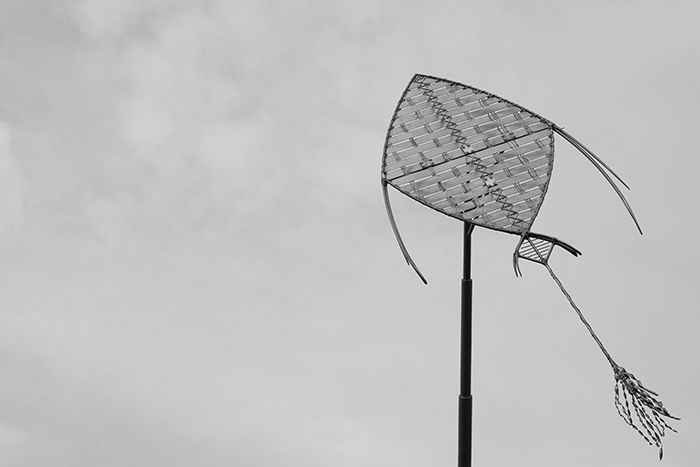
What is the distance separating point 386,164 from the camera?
6289 mm

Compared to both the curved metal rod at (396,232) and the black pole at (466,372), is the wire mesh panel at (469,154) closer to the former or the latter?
the curved metal rod at (396,232)

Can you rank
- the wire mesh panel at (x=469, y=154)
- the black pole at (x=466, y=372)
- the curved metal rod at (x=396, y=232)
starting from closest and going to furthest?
the curved metal rod at (x=396, y=232) → the wire mesh panel at (x=469, y=154) → the black pole at (x=466, y=372)

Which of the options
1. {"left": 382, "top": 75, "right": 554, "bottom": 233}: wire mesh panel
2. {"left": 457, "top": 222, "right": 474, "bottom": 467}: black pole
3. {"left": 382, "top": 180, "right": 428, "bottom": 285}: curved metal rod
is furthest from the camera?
{"left": 457, "top": 222, "right": 474, "bottom": 467}: black pole

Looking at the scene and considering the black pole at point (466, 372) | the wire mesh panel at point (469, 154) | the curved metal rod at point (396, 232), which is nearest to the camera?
the curved metal rod at point (396, 232)

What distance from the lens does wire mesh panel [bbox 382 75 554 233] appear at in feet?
19.8

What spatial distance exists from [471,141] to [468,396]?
4.42ft

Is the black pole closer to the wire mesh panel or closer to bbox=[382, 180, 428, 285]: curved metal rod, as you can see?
the wire mesh panel

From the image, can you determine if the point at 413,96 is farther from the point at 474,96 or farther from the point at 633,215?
the point at 633,215

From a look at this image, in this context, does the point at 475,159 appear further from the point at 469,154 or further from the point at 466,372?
the point at 466,372

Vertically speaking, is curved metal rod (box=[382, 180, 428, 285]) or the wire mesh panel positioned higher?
the wire mesh panel

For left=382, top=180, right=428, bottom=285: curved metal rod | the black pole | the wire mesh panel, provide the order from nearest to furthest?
left=382, top=180, right=428, bottom=285: curved metal rod → the wire mesh panel → the black pole

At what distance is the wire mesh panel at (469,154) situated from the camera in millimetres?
6039

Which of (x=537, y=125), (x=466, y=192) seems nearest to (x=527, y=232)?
(x=466, y=192)

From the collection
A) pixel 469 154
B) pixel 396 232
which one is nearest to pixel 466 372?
pixel 396 232
